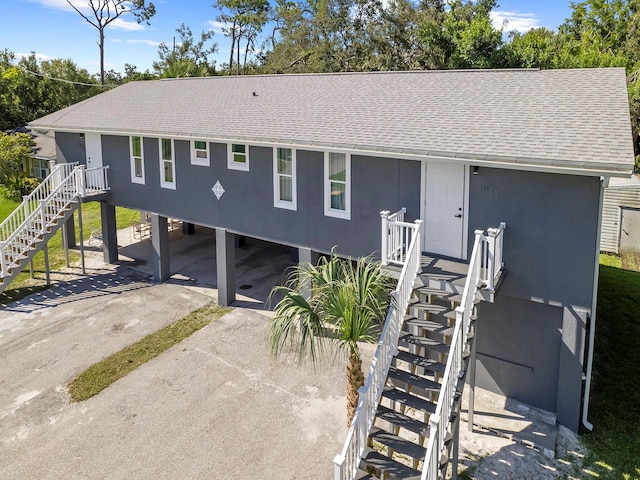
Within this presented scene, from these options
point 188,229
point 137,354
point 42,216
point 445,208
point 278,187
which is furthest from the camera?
point 188,229

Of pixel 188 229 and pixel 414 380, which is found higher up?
pixel 188 229

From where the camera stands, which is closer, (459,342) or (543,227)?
(459,342)

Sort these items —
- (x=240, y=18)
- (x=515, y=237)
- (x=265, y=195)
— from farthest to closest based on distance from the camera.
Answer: (x=240, y=18) → (x=265, y=195) → (x=515, y=237)

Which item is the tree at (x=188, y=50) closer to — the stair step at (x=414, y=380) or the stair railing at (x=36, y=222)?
the stair railing at (x=36, y=222)

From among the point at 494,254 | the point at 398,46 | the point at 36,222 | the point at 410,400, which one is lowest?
the point at 410,400

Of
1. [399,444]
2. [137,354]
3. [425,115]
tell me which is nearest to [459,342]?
[399,444]

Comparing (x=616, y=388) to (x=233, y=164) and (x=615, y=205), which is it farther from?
(x=615, y=205)

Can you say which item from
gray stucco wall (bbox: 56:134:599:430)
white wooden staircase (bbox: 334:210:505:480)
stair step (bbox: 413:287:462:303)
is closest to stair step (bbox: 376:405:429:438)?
white wooden staircase (bbox: 334:210:505:480)

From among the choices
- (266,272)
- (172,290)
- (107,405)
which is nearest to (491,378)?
(107,405)
